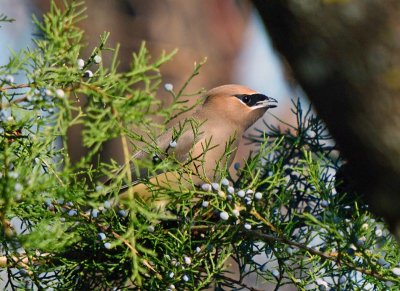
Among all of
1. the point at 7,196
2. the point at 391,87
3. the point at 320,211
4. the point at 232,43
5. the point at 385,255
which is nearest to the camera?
the point at 391,87

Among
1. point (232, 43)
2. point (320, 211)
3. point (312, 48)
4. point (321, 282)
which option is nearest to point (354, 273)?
point (321, 282)

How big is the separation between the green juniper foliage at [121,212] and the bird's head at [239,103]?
4.90ft

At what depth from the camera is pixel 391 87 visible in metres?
1.26

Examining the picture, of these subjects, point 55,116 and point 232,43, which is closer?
point 55,116

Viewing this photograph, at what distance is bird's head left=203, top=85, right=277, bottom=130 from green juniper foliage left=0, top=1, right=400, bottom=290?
1.49 m

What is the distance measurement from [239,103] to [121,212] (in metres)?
1.99

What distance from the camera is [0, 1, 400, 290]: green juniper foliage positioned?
188cm

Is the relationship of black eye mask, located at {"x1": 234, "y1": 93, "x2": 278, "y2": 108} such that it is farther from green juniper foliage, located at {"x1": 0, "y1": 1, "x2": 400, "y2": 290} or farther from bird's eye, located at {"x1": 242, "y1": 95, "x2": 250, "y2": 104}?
green juniper foliage, located at {"x1": 0, "y1": 1, "x2": 400, "y2": 290}

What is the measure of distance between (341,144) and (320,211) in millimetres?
1483

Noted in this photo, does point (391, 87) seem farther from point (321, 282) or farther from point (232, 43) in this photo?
point (232, 43)

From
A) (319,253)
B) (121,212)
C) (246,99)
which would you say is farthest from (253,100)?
(319,253)

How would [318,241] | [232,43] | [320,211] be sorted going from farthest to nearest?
[232,43]
[320,211]
[318,241]

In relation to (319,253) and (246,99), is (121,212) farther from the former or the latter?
(246,99)

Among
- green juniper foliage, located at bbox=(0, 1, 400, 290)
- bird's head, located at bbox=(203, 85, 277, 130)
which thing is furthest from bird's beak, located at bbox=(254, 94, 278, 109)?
Answer: green juniper foliage, located at bbox=(0, 1, 400, 290)
